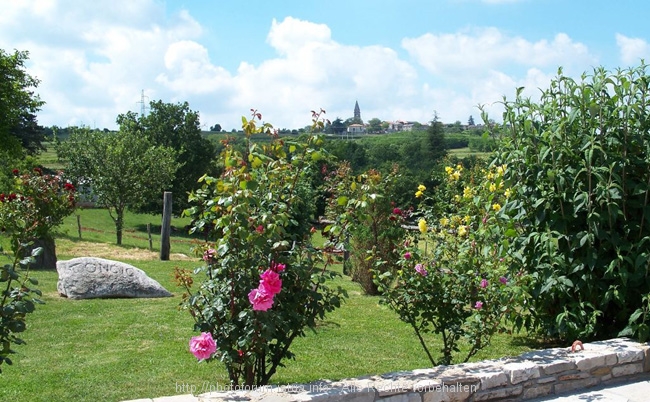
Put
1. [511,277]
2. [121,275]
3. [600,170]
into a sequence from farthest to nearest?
1. [121,275]
2. [511,277]
3. [600,170]

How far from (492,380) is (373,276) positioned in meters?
1.47

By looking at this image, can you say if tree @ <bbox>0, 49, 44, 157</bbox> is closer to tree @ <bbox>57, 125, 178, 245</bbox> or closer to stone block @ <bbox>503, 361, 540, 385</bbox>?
tree @ <bbox>57, 125, 178, 245</bbox>

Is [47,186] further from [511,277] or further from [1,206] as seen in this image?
[511,277]

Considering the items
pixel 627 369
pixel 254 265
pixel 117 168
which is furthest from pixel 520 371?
pixel 117 168

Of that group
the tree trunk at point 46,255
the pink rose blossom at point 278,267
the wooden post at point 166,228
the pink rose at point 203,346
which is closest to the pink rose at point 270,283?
the pink rose blossom at point 278,267

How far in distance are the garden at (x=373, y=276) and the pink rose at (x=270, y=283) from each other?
1 centimetres

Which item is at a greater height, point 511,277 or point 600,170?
point 600,170

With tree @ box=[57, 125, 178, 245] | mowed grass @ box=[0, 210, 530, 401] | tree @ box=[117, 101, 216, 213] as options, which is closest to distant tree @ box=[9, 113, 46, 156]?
tree @ box=[117, 101, 216, 213]

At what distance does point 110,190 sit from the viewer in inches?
870

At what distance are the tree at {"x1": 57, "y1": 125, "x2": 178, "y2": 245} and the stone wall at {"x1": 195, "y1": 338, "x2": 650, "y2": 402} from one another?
1862 cm

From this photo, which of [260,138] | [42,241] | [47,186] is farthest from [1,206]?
[260,138]

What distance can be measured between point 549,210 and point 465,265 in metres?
0.81

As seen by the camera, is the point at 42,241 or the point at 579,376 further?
the point at 42,241

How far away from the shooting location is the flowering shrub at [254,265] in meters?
3.31
